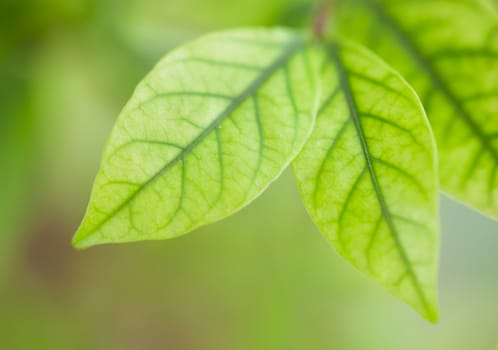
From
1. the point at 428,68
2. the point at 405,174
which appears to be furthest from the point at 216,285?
the point at 405,174

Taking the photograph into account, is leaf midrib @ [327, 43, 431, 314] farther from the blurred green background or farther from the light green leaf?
the blurred green background

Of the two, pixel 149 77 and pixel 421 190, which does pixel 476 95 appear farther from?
pixel 149 77

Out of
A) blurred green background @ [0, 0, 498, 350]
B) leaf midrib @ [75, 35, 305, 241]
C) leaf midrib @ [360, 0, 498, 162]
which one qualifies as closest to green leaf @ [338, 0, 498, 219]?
leaf midrib @ [360, 0, 498, 162]

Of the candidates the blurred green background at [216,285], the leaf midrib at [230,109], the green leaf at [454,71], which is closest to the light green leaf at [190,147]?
the leaf midrib at [230,109]

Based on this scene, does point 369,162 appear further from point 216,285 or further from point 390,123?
point 216,285

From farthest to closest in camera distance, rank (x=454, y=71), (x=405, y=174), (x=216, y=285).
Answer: (x=216, y=285), (x=454, y=71), (x=405, y=174)

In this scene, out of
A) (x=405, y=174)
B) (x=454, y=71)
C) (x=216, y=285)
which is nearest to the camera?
(x=405, y=174)

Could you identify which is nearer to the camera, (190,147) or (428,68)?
(190,147)

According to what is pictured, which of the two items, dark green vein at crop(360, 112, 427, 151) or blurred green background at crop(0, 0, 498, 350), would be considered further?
blurred green background at crop(0, 0, 498, 350)
